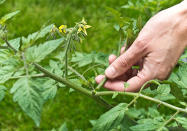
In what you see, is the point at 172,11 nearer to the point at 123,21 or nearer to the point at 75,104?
the point at 123,21

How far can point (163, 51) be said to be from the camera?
57.4 inches

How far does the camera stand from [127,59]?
4.90 feet

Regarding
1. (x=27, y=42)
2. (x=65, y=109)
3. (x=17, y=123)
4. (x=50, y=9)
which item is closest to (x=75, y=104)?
(x=65, y=109)

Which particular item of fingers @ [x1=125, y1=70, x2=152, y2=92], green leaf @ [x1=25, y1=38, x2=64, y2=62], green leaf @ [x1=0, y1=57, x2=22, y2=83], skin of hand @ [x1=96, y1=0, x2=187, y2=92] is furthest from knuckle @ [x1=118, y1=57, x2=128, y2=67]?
green leaf @ [x1=0, y1=57, x2=22, y2=83]

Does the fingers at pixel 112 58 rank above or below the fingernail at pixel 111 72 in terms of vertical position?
above

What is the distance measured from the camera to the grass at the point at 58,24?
2.91 m

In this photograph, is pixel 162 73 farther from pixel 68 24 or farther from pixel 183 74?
pixel 68 24

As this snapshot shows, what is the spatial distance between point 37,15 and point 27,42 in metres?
2.78

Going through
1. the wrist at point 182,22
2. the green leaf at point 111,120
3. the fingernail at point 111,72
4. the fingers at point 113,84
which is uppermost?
the wrist at point 182,22

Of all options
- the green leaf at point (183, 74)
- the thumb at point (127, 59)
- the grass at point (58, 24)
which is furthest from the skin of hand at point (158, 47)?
the grass at point (58, 24)

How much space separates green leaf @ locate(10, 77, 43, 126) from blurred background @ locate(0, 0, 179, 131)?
1.21 m

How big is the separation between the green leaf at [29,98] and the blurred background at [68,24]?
3.95 ft

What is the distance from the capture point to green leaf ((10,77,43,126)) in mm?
931

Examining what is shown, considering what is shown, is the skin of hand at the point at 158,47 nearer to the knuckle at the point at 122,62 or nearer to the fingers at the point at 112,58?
the knuckle at the point at 122,62
